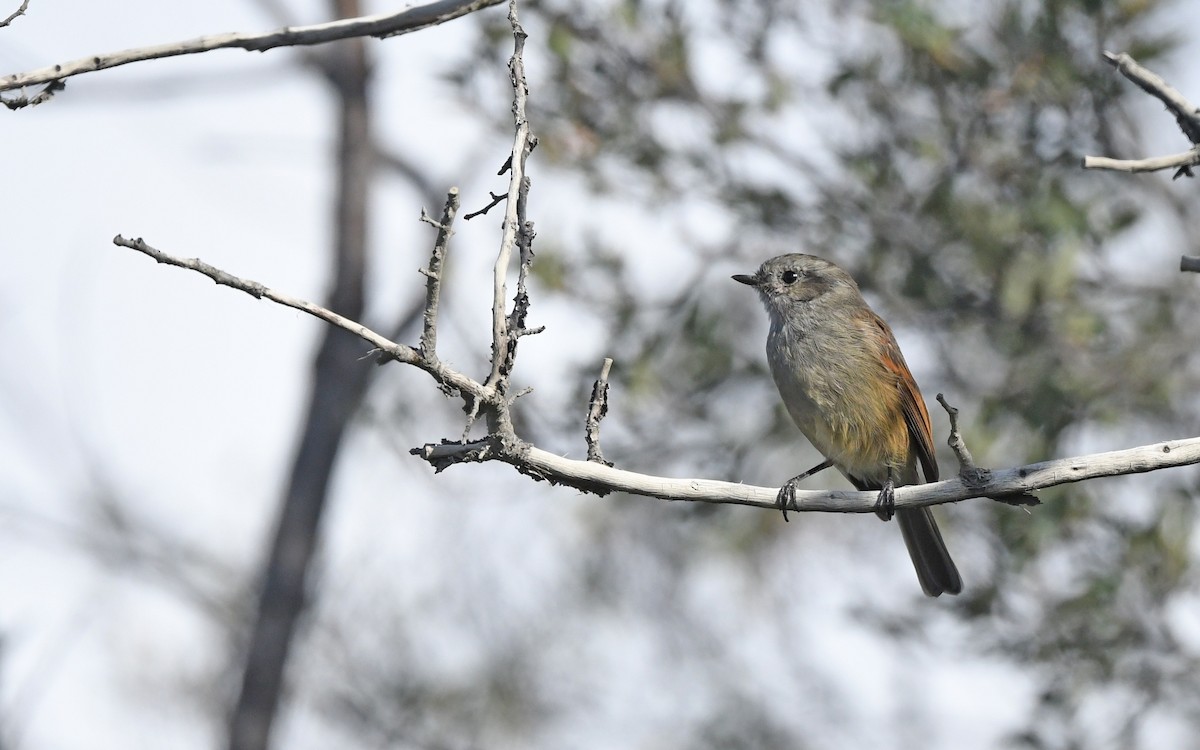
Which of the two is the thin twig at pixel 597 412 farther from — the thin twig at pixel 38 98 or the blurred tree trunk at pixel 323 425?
the blurred tree trunk at pixel 323 425

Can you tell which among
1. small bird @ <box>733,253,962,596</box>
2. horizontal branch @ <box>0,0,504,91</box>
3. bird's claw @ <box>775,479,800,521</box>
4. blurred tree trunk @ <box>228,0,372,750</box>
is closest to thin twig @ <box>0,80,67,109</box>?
horizontal branch @ <box>0,0,504,91</box>

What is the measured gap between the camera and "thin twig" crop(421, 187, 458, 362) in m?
3.00

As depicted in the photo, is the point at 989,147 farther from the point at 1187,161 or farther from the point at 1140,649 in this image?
the point at 1187,161

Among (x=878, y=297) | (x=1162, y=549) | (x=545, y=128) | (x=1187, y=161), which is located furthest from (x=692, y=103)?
(x=1187, y=161)

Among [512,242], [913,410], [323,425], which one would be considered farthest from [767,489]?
[323,425]

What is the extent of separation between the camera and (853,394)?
5.63 metres

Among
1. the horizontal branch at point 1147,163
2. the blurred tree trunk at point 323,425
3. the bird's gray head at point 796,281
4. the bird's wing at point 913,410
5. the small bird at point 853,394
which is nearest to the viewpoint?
the horizontal branch at point 1147,163

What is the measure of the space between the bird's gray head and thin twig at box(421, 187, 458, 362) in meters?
3.26

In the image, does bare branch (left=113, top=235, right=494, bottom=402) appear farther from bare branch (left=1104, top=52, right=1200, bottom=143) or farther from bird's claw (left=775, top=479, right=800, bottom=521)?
bare branch (left=1104, top=52, right=1200, bottom=143)

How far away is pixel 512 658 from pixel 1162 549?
284 inches

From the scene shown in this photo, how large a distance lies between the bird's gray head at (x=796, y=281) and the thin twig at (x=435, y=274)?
10.7 feet

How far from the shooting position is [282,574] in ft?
36.8

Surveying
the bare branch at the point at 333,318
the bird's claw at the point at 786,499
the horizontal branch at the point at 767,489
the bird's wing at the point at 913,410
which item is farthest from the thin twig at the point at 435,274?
the bird's wing at the point at 913,410

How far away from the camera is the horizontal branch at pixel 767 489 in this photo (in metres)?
3.34
